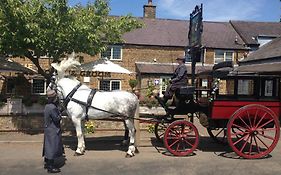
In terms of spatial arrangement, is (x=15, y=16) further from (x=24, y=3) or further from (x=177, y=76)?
(x=177, y=76)

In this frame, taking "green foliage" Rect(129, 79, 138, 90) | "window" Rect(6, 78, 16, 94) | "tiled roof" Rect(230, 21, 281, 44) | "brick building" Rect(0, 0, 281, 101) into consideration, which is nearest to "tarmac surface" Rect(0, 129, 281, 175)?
"window" Rect(6, 78, 16, 94)

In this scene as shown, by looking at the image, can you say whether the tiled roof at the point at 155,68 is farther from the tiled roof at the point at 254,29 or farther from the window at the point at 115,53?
Answer: the tiled roof at the point at 254,29

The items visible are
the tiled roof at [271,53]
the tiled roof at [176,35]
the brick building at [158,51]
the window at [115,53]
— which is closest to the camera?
the tiled roof at [271,53]

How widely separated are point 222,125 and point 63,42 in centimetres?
607

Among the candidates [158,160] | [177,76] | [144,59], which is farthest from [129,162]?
[144,59]

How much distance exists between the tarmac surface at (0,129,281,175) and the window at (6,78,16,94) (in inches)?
630

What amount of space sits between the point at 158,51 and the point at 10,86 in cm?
1228

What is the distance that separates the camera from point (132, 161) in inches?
346

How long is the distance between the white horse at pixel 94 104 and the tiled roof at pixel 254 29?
86.7 feet

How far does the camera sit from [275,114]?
9375 millimetres

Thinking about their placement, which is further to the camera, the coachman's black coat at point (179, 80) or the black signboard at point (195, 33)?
the black signboard at point (195, 33)

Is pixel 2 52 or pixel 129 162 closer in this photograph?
pixel 129 162

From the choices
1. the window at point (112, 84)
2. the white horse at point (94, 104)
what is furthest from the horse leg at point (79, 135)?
the window at point (112, 84)

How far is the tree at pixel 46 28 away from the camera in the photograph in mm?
11828
